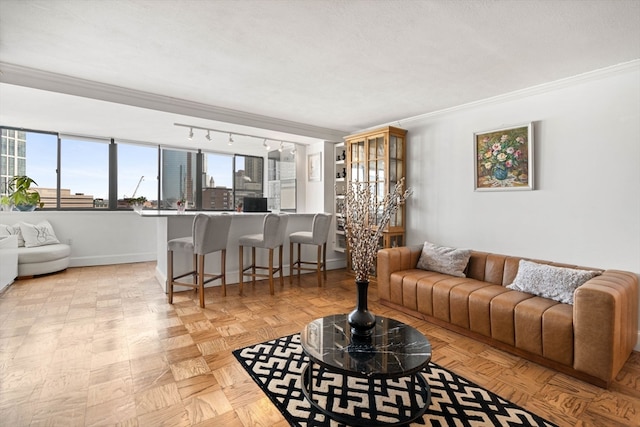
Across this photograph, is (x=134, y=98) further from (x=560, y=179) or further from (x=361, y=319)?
(x=560, y=179)

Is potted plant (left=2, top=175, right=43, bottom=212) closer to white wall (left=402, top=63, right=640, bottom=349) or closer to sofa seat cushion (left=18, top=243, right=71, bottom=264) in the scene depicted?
sofa seat cushion (left=18, top=243, right=71, bottom=264)

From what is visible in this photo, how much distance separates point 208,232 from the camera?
343cm

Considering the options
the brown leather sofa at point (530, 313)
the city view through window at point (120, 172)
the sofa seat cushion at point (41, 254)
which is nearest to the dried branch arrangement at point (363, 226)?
the brown leather sofa at point (530, 313)

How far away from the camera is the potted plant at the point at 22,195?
4.85m

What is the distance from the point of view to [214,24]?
2.17 metres

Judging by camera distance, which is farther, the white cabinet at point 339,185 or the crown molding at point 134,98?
the white cabinet at point 339,185

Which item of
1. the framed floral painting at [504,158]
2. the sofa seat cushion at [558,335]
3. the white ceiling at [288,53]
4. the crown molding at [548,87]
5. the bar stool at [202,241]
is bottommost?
the sofa seat cushion at [558,335]

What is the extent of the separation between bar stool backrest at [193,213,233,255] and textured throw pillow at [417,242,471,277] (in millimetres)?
2386

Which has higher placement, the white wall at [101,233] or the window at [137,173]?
the window at [137,173]

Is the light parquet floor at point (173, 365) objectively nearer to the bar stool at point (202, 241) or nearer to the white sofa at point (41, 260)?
the bar stool at point (202, 241)

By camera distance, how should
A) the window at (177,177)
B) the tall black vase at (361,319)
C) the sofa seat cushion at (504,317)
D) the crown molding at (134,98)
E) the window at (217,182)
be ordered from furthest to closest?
the window at (217,182) < the window at (177,177) < the crown molding at (134,98) < the sofa seat cushion at (504,317) < the tall black vase at (361,319)

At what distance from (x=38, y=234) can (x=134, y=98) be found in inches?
125

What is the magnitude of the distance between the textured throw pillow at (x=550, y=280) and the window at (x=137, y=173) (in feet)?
20.0

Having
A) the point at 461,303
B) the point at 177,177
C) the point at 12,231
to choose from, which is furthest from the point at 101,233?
the point at 461,303
